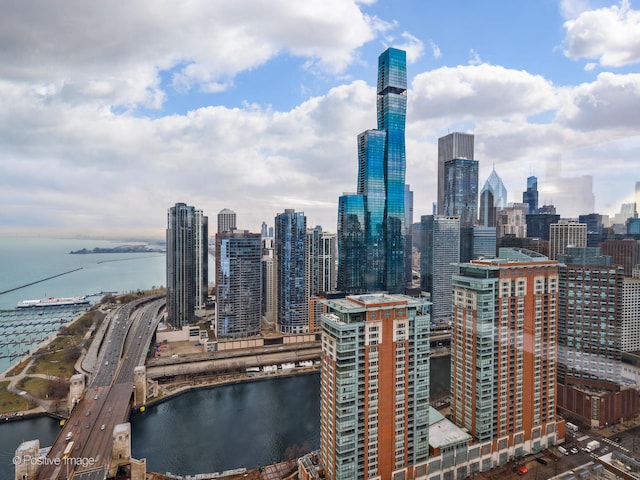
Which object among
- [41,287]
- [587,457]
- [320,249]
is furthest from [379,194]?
[41,287]

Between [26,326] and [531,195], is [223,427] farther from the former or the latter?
[26,326]

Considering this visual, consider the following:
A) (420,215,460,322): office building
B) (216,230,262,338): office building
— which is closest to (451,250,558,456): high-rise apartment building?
(216,230,262,338): office building

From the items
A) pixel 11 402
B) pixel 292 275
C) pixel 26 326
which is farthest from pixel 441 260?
pixel 26 326

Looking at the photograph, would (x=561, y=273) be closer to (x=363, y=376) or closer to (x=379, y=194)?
(x=363, y=376)

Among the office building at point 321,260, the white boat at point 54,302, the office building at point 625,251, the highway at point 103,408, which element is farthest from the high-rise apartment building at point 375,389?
the white boat at point 54,302

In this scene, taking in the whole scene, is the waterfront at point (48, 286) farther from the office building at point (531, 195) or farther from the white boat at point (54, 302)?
the office building at point (531, 195)
